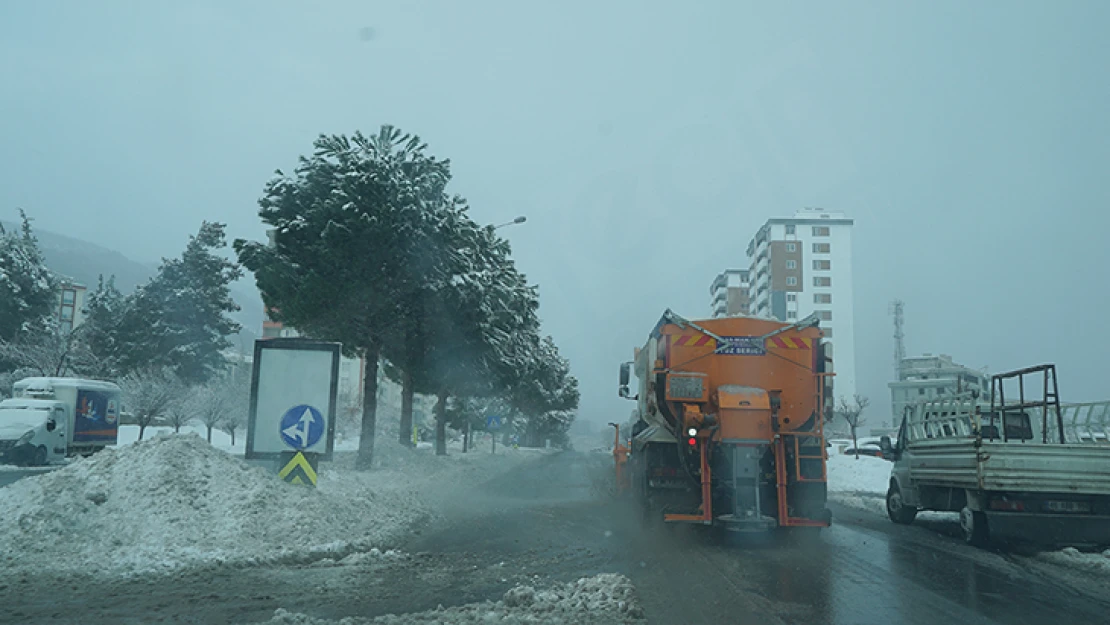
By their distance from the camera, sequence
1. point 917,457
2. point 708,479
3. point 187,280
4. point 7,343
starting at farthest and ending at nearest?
point 187,280 → point 7,343 → point 917,457 → point 708,479

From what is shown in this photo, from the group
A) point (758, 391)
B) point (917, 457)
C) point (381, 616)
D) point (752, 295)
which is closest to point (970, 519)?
point (917, 457)

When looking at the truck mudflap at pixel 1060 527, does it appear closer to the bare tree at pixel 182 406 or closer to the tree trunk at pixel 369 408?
the tree trunk at pixel 369 408

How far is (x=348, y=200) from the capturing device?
19016 mm

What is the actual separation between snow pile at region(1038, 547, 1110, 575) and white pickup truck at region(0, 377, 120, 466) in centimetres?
2611

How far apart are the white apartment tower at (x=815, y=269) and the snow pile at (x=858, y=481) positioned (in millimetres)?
54670

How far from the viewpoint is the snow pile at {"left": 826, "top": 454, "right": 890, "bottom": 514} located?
2409 centimetres

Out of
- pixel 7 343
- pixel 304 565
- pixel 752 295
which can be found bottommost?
pixel 304 565

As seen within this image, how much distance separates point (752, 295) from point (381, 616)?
10361cm

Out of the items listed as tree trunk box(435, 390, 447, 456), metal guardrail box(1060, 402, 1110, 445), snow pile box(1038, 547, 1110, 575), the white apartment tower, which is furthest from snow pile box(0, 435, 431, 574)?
the white apartment tower

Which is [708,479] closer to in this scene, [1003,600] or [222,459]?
[1003,600]

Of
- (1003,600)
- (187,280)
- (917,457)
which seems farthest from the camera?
(187,280)

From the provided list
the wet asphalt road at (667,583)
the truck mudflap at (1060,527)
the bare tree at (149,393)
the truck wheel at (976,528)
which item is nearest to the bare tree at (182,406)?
the bare tree at (149,393)

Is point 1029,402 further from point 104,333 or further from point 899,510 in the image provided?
point 104,333

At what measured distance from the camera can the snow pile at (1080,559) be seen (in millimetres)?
10732
